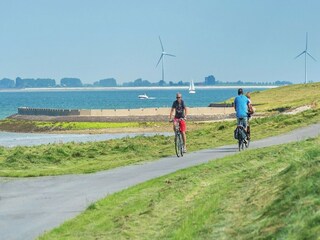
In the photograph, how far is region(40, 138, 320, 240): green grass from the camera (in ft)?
33.1

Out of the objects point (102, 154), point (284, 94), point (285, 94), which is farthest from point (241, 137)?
point (284, 94)

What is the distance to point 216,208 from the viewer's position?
12703mm

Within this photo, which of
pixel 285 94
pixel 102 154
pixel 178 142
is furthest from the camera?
pixel 285 94

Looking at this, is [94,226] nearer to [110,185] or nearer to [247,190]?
[247,190]

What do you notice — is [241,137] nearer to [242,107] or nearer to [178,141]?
[242,107]

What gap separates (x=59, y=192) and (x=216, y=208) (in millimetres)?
6345

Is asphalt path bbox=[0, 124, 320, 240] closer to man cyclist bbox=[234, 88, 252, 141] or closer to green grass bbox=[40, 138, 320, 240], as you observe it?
green grass bbox=[40, 138, 320, 240]

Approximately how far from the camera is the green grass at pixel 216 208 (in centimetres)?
1010

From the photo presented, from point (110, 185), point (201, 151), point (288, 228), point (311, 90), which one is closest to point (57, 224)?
point (110, 185)

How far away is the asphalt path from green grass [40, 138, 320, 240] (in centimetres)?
68

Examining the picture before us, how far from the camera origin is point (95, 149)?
29.3 metres

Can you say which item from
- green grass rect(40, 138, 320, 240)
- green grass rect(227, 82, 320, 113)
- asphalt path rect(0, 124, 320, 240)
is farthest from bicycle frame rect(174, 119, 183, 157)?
green grass rect(227, 82, 320, 113)

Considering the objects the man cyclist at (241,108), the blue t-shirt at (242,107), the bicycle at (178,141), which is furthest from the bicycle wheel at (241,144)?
the bicycle at (178,141)

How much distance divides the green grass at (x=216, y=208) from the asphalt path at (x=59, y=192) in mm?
684
